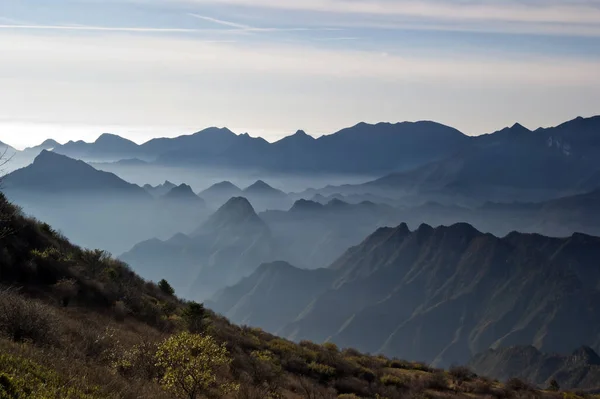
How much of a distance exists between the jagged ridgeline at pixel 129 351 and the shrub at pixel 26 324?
32 mm

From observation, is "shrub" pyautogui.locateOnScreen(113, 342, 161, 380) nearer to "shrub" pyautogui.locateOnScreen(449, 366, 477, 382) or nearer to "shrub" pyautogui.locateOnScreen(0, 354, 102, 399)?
"shrub" pyautogui.locateOnScreen(0, 354, 102, 399)

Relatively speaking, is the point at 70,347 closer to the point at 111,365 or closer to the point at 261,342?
the point at 111,365

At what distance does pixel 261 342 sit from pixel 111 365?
18.0 meters

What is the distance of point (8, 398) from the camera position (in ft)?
41.5

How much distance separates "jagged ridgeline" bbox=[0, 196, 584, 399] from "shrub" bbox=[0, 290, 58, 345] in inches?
1.3

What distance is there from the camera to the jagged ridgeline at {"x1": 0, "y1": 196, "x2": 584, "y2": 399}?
1681 cm

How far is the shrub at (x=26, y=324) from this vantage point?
19531mm

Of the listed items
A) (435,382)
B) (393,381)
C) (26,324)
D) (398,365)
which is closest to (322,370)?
(393,381)

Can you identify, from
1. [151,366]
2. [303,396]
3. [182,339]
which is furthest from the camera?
[303,396]

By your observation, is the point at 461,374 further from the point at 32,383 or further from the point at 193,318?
the point at 32,383

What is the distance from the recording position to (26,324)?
64.7ft

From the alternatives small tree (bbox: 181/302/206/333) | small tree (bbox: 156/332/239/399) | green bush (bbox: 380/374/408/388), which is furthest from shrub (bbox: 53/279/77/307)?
green bush (bbox: 380/374/408/388)

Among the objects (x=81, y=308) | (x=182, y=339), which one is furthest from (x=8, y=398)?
(x=81, y=308)

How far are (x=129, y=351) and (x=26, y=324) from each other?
13.0ft
